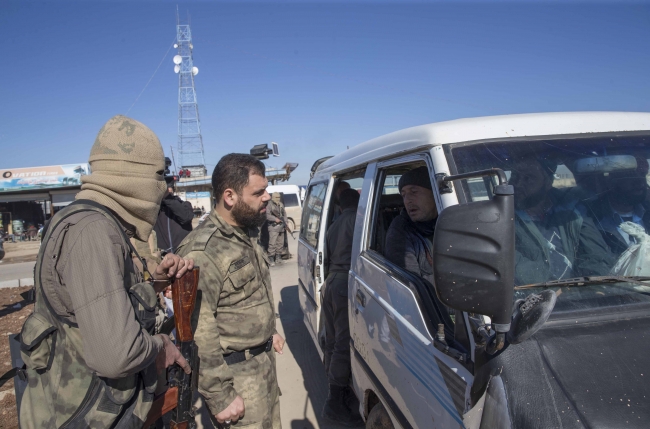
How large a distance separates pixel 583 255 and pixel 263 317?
5.21 ft

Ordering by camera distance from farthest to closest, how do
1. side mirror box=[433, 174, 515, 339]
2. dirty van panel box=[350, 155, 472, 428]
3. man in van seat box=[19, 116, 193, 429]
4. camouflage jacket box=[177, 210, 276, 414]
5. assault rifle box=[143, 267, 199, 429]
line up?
camouflage jacket box=[177, 210, 276, 414] < assault rifle box=[143, 267, 199, 429] < dirty van panel box=[350, 155, 472, 428] < man in van seat box=[19, 116, 193, 429] < side mirror box=[433, 174, 515, 339]

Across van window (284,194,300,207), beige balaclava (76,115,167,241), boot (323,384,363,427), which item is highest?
beige balaclava (76,115,167,241)

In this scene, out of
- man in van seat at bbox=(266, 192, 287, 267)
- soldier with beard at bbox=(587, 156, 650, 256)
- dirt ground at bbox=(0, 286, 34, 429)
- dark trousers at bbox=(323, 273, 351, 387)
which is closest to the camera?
soldier with beard at bbox=(587, 156, 650, 256)

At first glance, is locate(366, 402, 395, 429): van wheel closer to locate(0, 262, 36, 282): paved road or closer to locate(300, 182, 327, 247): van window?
locate(300, 182, 327, 247): van window

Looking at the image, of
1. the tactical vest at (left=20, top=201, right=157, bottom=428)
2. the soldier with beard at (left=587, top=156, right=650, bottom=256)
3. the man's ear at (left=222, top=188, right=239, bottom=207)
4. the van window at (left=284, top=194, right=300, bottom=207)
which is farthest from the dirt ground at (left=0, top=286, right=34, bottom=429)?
the van window at (left=284, top=194, right=300, bottom=207)

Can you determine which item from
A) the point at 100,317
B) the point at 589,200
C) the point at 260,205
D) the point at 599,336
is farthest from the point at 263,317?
the point at 589,200

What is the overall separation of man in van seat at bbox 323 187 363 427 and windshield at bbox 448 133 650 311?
1756 mm

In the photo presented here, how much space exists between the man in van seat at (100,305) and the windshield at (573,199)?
135 cm

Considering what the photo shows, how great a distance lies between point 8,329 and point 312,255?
5.04 meters

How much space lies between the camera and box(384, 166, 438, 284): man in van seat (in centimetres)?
243

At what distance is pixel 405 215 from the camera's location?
→ 273cm

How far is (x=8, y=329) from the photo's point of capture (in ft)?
18.8

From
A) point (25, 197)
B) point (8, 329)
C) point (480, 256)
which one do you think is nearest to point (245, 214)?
point (480, 256)

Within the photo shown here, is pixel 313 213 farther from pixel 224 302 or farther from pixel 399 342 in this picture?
pixel 399 342
